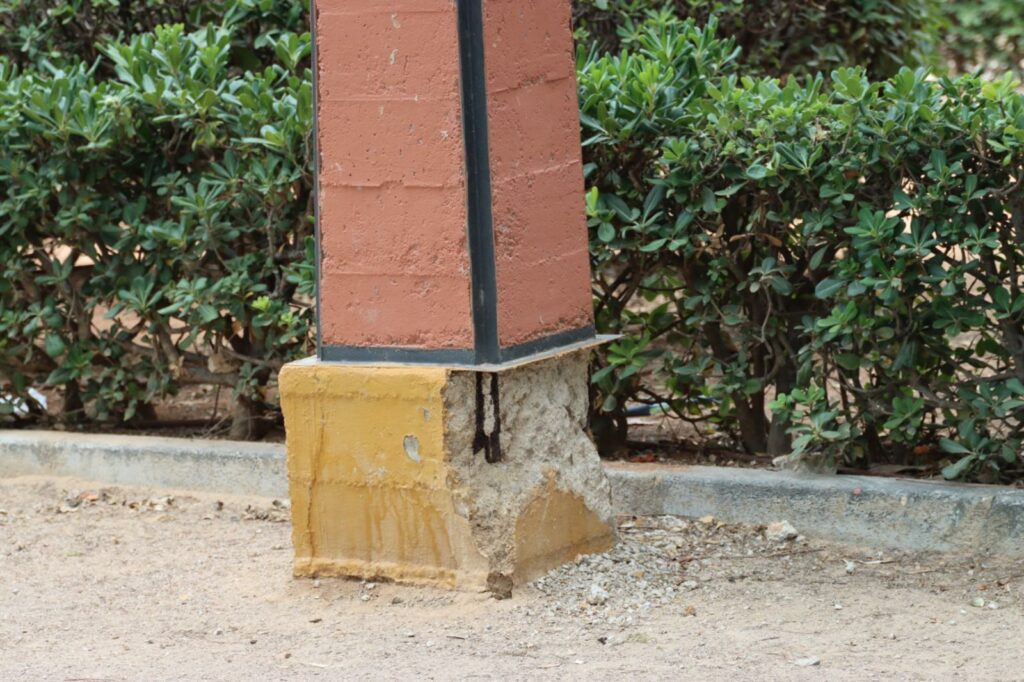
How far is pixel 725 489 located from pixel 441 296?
1409mm

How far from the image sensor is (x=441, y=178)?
436 centimetres

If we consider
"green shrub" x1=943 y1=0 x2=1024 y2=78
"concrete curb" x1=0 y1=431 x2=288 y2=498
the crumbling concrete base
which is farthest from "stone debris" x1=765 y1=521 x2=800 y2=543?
"green shrub" x1=943 y1=0 x2=1024 y2=78

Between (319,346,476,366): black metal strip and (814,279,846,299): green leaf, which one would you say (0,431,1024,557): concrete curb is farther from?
(319,346,476,366): black metal strip

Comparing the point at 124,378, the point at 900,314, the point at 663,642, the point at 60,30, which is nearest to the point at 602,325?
the point at 900,314

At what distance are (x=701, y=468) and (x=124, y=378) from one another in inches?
99.8

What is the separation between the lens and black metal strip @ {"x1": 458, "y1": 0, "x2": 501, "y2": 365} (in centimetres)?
431

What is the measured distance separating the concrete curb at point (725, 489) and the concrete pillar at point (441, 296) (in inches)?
27.5

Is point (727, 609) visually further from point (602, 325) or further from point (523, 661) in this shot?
point (602, 325)

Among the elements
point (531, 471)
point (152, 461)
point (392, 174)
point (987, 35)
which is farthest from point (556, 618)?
point (987, 35)

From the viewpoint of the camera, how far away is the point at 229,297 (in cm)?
593

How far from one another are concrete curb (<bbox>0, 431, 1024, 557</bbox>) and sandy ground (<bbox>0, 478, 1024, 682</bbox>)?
76 millimetres

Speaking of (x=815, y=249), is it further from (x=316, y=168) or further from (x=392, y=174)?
(x=316, y=168)

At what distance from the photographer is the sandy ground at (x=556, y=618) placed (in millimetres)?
4121

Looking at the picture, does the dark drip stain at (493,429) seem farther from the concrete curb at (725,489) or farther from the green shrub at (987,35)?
the green shrub at (987,35)
